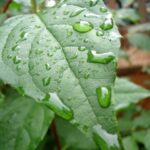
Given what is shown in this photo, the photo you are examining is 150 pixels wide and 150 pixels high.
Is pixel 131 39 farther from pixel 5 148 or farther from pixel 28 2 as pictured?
pixel 5 148

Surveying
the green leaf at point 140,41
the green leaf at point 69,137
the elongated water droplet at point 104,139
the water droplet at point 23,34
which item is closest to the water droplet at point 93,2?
the water droplet at point 23,34

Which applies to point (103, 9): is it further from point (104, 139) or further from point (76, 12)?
point (104, 139)

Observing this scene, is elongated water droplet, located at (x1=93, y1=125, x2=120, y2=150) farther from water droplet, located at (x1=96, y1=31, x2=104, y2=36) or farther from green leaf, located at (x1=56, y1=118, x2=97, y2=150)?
green leaf, located at (x1=56, y1=118, x2=97, y2=150)

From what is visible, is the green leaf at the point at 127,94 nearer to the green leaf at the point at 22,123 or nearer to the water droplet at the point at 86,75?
the green leaf at the point at 22,123

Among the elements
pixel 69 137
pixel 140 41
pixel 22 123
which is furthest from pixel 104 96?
pixel 140 41

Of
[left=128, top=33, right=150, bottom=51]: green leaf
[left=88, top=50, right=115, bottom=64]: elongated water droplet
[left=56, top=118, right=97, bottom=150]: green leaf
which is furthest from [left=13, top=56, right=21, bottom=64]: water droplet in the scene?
[left=128, top=33, right=150, bottom=51]: green leaf
